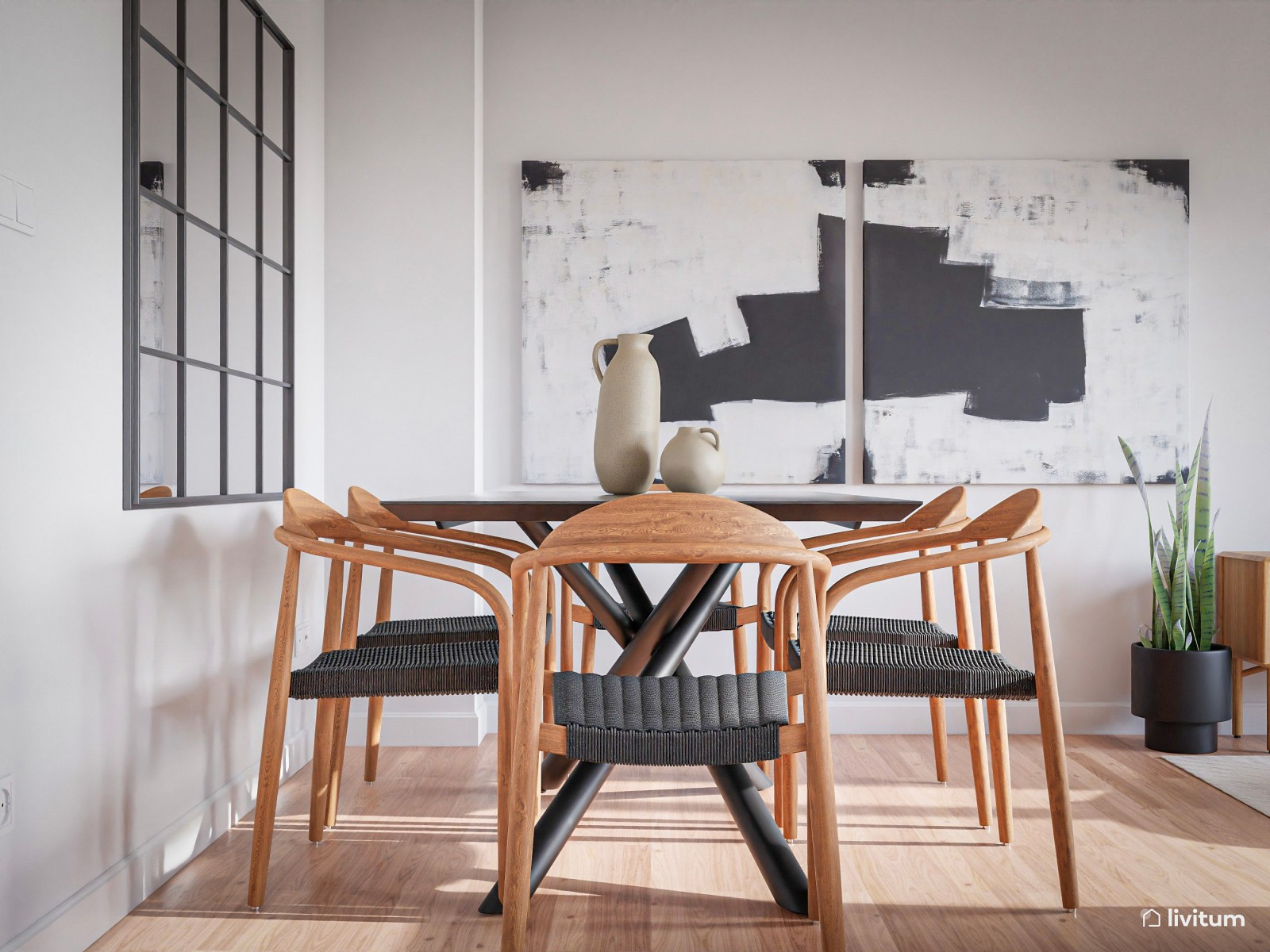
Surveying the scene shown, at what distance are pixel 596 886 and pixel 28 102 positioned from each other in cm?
194

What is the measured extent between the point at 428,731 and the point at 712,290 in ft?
6.38

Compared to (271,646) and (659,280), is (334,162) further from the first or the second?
(271,646)

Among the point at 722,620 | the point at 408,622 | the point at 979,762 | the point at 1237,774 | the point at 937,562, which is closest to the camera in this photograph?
the point at 937,562

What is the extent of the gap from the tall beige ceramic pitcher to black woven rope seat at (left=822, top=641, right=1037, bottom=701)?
0.61 metres

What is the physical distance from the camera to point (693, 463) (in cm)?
202

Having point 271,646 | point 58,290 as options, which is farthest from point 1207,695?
point 58,290

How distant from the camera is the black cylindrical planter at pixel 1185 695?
3.03m

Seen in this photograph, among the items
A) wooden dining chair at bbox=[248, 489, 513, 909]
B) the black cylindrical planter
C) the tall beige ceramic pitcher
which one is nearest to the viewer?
wooden dining chair at bbox=[248, 489, 513, 909]

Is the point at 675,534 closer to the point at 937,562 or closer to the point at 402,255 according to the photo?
the point at 937,562

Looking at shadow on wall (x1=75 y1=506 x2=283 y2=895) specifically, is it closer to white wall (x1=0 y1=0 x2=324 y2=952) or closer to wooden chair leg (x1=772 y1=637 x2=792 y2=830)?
white wall (x1=0 y1=0 x2=324 y2=952)

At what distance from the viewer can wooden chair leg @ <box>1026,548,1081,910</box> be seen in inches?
70.9

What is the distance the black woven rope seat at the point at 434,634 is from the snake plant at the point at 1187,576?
219cm

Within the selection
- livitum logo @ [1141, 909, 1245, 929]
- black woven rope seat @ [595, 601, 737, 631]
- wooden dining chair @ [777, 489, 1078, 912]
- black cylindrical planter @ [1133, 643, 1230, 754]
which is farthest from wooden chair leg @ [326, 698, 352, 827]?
black cylindrical planter @ [1133, 643, 1230, 754]

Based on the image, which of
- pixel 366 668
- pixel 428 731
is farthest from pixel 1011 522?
pixel 428 731
